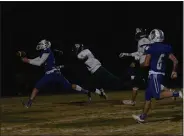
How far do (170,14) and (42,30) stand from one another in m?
4.50

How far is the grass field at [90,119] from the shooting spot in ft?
18.0

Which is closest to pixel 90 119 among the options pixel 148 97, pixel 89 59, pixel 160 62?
pixel 148 97

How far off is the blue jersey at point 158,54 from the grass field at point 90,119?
93 centimetres

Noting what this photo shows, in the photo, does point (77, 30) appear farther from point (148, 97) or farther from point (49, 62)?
point (148, 97)

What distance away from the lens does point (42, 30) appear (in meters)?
11.5

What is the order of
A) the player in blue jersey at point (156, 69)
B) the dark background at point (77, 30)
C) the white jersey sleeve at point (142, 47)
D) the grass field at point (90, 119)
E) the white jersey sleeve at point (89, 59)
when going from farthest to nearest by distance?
the dark background at point (77, 30) < the white jersey sleeve at point (89, 59) < the white jersey sleeve at point (142, 47) < the player in blue jersey at point (156, 69) < the grass field at point (90, 119)

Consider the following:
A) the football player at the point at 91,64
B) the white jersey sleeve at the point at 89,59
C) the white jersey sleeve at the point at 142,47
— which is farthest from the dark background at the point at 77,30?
the white jersey sleeve at the point at 142,47

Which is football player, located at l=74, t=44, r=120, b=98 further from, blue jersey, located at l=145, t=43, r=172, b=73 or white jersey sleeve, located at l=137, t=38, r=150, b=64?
blue jersey, located at l=145, t=43, r=172, b=73

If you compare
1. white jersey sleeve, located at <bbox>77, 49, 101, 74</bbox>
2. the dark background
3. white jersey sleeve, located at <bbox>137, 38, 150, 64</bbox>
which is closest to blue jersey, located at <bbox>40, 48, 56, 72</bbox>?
white jersey sleeve, located at <bbox>77, 49, 101, 74</bbox>

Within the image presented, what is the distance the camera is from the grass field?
550 centimetres

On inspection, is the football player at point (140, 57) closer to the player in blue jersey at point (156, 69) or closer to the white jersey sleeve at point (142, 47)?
the white jersey sleeve at point (142, 47)

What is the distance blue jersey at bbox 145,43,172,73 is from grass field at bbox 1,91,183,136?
933 mm

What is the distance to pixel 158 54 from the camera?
6.03 meters

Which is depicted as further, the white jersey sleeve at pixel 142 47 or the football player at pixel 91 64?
the football player at pixel 91 64
